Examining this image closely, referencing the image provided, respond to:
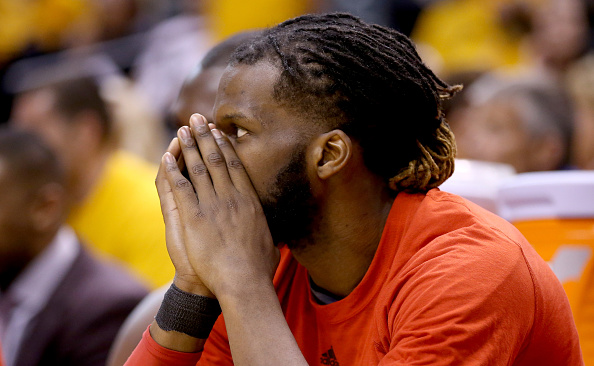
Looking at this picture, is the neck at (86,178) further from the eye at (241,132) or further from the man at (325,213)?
the eye at (241,132)

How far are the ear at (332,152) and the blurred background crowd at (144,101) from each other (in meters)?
0.91

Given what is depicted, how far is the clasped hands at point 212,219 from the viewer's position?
1.70 metres

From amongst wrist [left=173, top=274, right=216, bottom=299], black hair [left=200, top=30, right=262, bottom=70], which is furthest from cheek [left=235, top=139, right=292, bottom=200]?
black hair [left=200, top=30, right=262, bottom=70]

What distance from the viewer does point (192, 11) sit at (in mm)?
7656

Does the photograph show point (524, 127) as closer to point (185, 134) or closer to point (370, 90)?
point (370, 90)

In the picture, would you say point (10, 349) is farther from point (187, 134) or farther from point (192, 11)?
point (192, 11)

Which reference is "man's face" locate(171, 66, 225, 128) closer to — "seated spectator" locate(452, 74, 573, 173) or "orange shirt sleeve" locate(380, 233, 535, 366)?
"orange shirt sleeve" locate(380, 233, 535, 366)

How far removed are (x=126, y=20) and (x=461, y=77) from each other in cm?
422

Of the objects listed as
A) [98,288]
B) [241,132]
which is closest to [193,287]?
[241,132]

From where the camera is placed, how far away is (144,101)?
6.62 metres

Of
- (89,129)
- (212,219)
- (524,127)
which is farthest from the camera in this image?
(89,129)

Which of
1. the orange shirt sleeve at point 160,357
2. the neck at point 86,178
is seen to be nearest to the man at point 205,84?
the orange shirt sleeve at point 160,357

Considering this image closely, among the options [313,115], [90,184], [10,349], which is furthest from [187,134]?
[90,184]

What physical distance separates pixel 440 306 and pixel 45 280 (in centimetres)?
238
